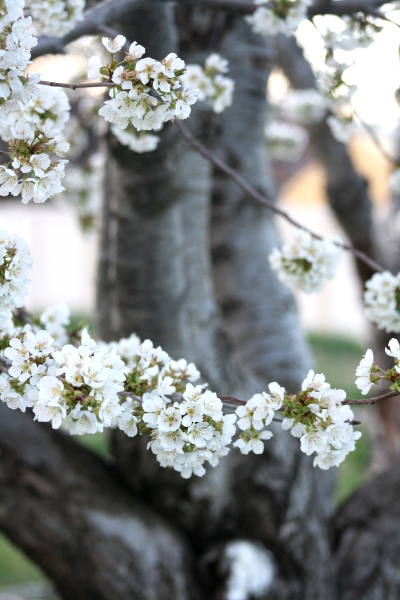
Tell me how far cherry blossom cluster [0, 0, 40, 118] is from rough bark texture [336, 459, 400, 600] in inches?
75.8

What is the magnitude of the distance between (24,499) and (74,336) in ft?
2.50

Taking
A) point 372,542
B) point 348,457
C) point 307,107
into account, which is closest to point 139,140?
point 372,542

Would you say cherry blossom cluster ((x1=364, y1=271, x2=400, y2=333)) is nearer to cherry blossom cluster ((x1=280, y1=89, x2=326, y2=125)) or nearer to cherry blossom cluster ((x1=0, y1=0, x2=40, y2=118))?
cherry blossom cluster ((x1=0, y1=0, x2=40, y2=118))

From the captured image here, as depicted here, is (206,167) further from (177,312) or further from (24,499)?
(24,499)

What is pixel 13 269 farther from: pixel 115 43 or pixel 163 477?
pixel 163 477

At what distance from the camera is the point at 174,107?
2.97 ft

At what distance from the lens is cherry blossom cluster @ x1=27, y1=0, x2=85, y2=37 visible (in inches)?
50.3

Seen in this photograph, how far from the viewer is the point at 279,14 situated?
1.45m

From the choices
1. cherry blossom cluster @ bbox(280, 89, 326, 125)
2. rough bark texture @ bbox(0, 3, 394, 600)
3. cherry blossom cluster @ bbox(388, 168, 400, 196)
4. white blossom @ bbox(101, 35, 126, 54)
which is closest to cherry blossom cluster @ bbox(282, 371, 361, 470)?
white blossom @ bbox(101, 35, 126, 54)

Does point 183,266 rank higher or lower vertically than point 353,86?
lower

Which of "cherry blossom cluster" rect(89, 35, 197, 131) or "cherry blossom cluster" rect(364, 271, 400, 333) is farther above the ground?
"cherry blossom cluster" rect(89, 35, 197, 131)

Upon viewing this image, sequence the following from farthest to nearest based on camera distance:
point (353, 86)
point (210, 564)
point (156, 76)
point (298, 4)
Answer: point (210, 564) < point (353, 86) < point (298, 4) < point (156, 76)

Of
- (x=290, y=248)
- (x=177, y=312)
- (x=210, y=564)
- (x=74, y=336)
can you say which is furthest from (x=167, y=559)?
(x=290, y=248)

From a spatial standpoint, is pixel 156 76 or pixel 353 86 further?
pixel 353 86
